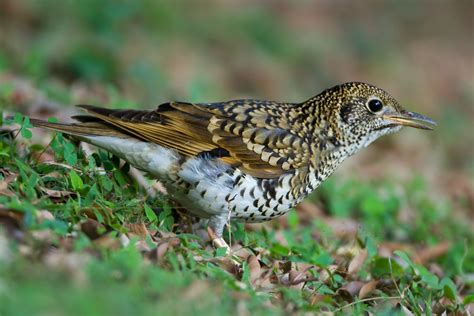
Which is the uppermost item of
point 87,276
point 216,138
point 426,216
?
point 216,138

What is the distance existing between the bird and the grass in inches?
11.1

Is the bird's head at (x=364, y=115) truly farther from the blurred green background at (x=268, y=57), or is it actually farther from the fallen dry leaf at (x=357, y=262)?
the blurred green background at (x=268, y=57)

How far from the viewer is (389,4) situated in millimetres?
21281

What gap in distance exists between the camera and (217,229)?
668 centimetres

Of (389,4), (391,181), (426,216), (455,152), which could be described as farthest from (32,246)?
(389,4)

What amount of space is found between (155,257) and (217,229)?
52.1 inches

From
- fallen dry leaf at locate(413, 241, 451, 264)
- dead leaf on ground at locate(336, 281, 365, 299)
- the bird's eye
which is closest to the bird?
the bird's eye

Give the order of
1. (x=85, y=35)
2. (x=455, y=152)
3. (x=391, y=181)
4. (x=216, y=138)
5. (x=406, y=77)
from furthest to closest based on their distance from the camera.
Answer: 1. (x=406, y=77)
2. (x=455, y=152)
3. (x=85, y=35)
4. (x=391, y=181)
5. (x=216, y=138)

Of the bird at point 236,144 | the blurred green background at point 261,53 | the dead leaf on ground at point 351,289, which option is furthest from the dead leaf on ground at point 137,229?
the blurred green background at point 261,53

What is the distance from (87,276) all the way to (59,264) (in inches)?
7.7

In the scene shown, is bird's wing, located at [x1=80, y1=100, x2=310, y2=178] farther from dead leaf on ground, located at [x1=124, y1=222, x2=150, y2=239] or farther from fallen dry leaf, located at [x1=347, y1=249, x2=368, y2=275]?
fallen dry leaf, located at [x1=347, y1=249, x2=368, y2=275]

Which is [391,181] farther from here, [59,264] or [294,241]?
[59,264]

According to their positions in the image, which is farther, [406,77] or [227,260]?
[406,77]

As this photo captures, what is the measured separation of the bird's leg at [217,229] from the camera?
6559 millimetres
